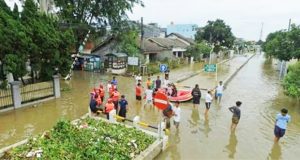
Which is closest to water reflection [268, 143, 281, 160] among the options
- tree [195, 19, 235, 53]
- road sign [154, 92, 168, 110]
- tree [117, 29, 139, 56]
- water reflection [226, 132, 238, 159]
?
water reflection [226, 132, 238, 159]

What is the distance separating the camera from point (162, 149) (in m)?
8.86

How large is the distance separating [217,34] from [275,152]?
138ft

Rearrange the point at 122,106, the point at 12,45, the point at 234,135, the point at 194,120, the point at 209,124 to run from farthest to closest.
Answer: the point at 12,45, the point at 194,120, the point at 209,124, the point at 122,106, the point at 234,135

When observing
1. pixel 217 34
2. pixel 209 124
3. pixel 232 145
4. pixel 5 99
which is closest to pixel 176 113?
pixel 209 124

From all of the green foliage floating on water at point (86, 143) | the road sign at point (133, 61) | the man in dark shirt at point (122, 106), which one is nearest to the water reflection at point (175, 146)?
the green foliage floating on water at point (86, 143)

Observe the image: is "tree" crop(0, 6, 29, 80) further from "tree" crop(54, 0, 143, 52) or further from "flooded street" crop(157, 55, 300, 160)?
"tree" crop(54, 0, 143, 52)

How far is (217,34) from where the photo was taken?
49.0 meters

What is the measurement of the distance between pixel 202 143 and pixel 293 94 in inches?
331

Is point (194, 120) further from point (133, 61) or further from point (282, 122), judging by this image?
point (133, 61)

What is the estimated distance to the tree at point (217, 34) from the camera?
4878cm

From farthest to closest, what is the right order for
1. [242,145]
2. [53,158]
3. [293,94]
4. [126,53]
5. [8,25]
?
1. [126,53]
2. [293,94]
3. [8,25]
4. [242,145]
5. [53,158]

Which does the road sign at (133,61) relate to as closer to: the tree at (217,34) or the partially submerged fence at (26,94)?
the partially submerged fence at (26,94)

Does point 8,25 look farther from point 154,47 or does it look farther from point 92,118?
point 154,47

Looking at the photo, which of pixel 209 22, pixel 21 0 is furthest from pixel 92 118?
pixel 209 22
